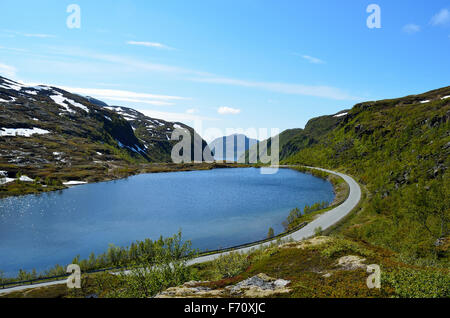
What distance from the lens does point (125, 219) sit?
73.5m

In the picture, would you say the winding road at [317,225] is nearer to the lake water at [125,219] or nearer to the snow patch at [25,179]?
the lake water at [125,219]

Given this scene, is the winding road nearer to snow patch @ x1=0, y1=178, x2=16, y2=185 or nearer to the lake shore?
the lake shore

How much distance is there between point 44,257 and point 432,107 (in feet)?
589

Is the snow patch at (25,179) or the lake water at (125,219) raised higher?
the snow patch at (25,179)

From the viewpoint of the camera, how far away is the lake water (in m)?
53.8

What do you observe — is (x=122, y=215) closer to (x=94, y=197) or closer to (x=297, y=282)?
(x=94, y=197)

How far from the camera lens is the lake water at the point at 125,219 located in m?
53.8

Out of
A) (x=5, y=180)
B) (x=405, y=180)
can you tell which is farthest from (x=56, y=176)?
(x=405, y=180)

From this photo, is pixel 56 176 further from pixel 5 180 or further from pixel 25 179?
pixel 5 180

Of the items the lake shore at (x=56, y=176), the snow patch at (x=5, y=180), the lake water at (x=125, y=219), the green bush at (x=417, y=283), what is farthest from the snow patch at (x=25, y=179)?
the green bush at (x=417, y=283)

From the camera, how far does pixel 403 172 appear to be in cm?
7900

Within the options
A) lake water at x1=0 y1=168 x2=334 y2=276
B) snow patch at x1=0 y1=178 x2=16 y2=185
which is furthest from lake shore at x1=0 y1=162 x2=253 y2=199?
lake water at x1=0 y1=168 x2=334 y2=276
